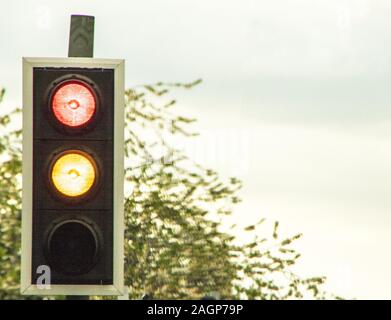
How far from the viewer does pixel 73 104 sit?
9000 mm

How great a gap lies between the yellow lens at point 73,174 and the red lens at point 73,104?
281 millimetres

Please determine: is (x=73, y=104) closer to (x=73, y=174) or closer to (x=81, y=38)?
(x=73, y=174)

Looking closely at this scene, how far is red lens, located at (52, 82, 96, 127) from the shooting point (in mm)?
8992

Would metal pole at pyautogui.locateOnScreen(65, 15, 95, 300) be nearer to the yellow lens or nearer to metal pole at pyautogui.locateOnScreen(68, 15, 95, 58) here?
metal pole at pyautogui.locateOnScreen(68, 15, 95, 58)

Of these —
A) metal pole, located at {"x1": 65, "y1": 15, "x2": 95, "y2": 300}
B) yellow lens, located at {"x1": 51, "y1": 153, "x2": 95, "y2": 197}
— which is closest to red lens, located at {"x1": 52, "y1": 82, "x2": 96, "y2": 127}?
yellow lens, located at {"x1": 51, "y1": 153, "x2": 95, "y2": 197}

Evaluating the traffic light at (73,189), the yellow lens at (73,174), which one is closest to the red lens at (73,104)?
the traffic light at (73,189)

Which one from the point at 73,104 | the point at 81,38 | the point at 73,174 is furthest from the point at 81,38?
the point at 73,174

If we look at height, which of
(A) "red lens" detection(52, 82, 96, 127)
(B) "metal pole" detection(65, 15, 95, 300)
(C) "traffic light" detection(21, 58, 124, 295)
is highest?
(B) "metal pole" detection(65, 15, 95, 300)

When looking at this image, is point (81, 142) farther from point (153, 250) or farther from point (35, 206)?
point (153, 250)

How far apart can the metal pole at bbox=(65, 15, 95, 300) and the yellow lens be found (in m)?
1.02

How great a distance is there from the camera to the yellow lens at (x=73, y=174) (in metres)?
8.87

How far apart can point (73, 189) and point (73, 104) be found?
0.61 m

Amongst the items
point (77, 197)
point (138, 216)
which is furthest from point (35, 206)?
point (138, 216)
